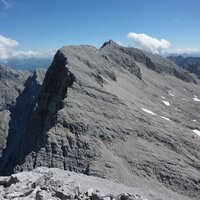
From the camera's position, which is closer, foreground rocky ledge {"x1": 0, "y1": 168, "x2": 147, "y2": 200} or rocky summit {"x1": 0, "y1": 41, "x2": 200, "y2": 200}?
foreground rocky ledge {"x1": 0, "y1": 168, "x2": 147, "y2": 200}

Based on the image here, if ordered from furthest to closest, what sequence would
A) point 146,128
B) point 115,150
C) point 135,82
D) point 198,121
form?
point 135,82, point 198,121, point 146,128, point 115,150

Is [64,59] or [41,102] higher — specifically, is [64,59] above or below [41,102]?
above

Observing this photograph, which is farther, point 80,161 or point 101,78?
point 101,78

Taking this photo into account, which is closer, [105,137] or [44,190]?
[44,190]

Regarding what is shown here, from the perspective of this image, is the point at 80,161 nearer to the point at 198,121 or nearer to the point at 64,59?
the point at 64,59

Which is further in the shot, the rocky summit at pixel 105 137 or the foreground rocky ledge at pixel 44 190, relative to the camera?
the rocky summit at pixel 105 137

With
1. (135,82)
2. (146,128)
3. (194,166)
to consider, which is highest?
(135,82)

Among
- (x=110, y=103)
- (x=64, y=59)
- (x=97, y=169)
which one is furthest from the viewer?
(x=64, y=59)

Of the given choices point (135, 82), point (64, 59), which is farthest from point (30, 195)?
point (135, 82)

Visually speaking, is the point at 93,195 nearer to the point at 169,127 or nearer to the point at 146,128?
the point at 146,128

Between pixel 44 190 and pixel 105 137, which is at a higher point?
pixel 44 190
